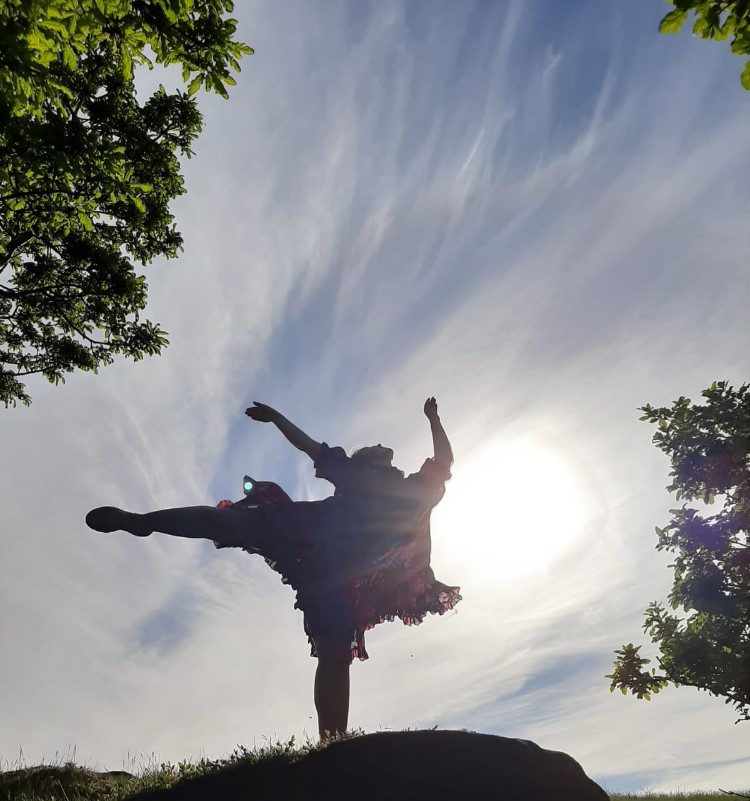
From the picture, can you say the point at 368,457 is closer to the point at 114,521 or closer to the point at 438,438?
the point at 438,438

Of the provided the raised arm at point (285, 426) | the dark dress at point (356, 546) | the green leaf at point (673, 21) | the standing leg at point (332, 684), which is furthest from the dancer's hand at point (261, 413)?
the green leaf at point (673, 21)

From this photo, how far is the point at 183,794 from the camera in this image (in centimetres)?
511

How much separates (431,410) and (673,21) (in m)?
5.86

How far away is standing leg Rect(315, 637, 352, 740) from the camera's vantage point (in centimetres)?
628

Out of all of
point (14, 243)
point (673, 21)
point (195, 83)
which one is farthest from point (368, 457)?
point (14, 243)

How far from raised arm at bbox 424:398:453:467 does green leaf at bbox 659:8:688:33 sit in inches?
228

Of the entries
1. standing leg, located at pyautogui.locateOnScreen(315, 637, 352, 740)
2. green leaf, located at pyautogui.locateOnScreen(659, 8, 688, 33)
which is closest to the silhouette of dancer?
standing leg, located at pyautogui.locateOnScreen(315, 637, 352, 740)

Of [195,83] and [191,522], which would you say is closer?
[195,83]

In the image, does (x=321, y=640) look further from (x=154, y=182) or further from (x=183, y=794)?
(x=154, y=182)

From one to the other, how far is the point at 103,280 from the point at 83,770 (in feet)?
25.4

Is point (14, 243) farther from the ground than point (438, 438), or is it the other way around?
point (14, 243)

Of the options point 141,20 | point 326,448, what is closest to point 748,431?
point 326,448

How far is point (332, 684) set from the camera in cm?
648

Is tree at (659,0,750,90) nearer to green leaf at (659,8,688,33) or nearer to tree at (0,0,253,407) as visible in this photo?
green leaf at (659,8,688,33)
